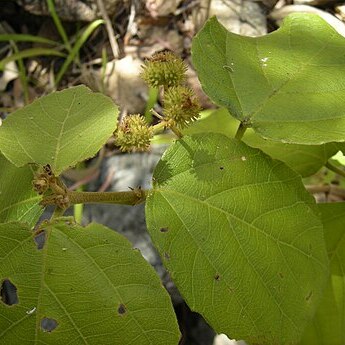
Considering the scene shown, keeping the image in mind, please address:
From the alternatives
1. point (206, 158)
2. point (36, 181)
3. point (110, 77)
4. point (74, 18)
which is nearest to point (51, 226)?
point (36, 181)

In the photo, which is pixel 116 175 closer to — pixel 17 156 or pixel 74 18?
pixel 74 18

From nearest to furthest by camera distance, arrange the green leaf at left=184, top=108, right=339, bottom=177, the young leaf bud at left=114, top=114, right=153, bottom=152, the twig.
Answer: the young leaf bud at left=114, top=114, right=153, bottom=152 < the green leaf at left=184, top=108, right=339, bottom=177 < the twig

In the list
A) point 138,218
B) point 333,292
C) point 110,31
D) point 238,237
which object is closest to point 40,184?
point 238,237

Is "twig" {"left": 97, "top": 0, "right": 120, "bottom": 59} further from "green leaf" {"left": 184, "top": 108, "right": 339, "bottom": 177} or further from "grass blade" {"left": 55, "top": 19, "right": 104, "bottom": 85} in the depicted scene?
"green leaf" {"left": 184, "top": 108, "right": 339, "bottom": 177}

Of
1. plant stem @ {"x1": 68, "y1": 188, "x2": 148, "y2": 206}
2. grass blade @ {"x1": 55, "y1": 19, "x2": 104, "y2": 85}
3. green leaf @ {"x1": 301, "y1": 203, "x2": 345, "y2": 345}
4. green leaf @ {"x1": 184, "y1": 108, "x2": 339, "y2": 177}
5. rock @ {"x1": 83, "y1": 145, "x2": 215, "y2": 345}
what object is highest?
plant stem @ {"x1": 68, "y1": 188, "x2": 148, "y2": 206}

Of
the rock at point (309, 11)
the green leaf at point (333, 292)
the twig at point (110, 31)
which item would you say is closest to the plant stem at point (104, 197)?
the green leaf at point (333, 292)

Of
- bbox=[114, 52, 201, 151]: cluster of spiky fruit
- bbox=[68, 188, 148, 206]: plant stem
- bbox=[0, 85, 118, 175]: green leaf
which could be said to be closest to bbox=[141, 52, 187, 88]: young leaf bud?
bbox=[114, 52, 201, 151]: cluster of spiky fruit

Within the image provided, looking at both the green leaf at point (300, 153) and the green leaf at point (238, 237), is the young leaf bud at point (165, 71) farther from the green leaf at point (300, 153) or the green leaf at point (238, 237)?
the green leaf at point (300, 153)

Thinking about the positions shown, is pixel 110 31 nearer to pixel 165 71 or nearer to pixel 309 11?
pixel 309 11

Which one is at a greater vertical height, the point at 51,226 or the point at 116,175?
the point at 51,226
